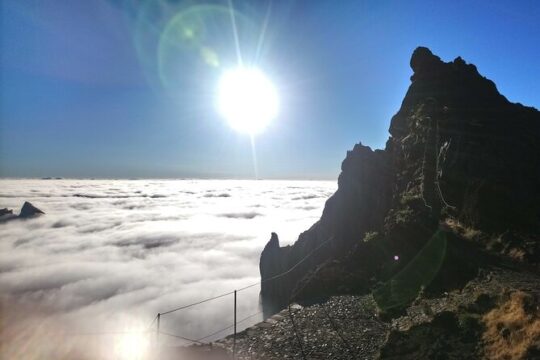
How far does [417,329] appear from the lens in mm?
14594

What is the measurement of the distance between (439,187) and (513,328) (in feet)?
61.4

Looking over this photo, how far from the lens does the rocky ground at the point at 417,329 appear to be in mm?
11516

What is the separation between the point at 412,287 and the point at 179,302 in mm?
80492

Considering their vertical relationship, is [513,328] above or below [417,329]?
above

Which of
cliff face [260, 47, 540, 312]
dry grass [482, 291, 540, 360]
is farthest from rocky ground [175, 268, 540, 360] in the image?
cliff face [260, 47, 540, 312]

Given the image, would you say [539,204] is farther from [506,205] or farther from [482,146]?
[482,146]

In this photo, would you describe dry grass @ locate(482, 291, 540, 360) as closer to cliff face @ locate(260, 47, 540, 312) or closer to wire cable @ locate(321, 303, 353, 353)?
cliff face @ locate(260, 47, 540, 312)

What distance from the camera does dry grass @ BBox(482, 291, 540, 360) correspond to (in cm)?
1023

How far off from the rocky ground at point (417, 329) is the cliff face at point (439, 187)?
307cm

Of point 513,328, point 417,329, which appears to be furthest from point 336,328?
point 513,328

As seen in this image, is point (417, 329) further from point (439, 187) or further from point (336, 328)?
point (439, 187)

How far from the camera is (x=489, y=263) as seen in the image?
18.4m

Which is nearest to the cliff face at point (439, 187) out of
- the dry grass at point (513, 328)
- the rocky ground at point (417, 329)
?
the rocky ground at point (417, 329)

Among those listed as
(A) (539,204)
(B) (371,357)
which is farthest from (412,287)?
(A) (539,204)
